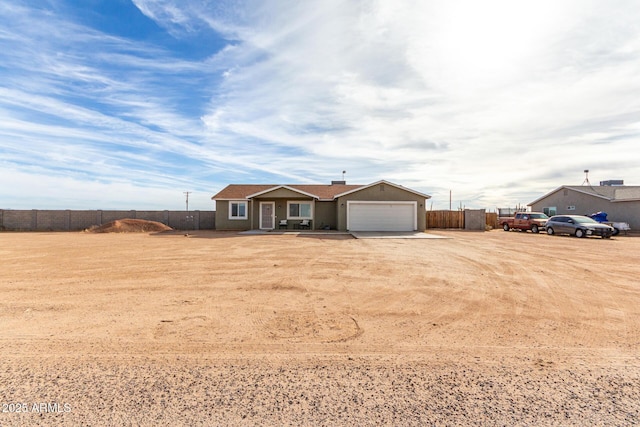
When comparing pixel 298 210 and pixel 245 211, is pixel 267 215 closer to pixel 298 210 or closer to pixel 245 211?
pixel 245 211

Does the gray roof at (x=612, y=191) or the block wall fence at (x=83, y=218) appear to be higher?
the gray roof at (x=612, y=191)

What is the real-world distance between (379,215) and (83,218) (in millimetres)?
24296

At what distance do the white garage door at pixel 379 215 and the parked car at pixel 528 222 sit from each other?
9808mm

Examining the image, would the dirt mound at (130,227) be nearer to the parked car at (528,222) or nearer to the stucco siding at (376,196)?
the stucco siding at (376,196)

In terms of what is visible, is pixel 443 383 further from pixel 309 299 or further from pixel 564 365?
pixel 309 299

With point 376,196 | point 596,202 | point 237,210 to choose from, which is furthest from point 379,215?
point 596,202

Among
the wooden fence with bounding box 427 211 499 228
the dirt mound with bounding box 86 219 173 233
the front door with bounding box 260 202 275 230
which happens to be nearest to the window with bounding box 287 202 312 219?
the front door with bounding box 260 202 275 230

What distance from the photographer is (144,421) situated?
269 cm

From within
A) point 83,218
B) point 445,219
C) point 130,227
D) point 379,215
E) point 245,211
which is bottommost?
point 130,227

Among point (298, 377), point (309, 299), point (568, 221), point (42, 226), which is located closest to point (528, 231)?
point (568, 221)

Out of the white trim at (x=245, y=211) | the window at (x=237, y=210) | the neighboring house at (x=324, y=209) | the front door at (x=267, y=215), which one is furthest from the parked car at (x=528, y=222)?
the window at (x=237, y=210)

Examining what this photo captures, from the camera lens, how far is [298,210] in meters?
25.5

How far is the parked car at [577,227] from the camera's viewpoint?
66.5 feet

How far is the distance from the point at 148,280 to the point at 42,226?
88.9 ft
